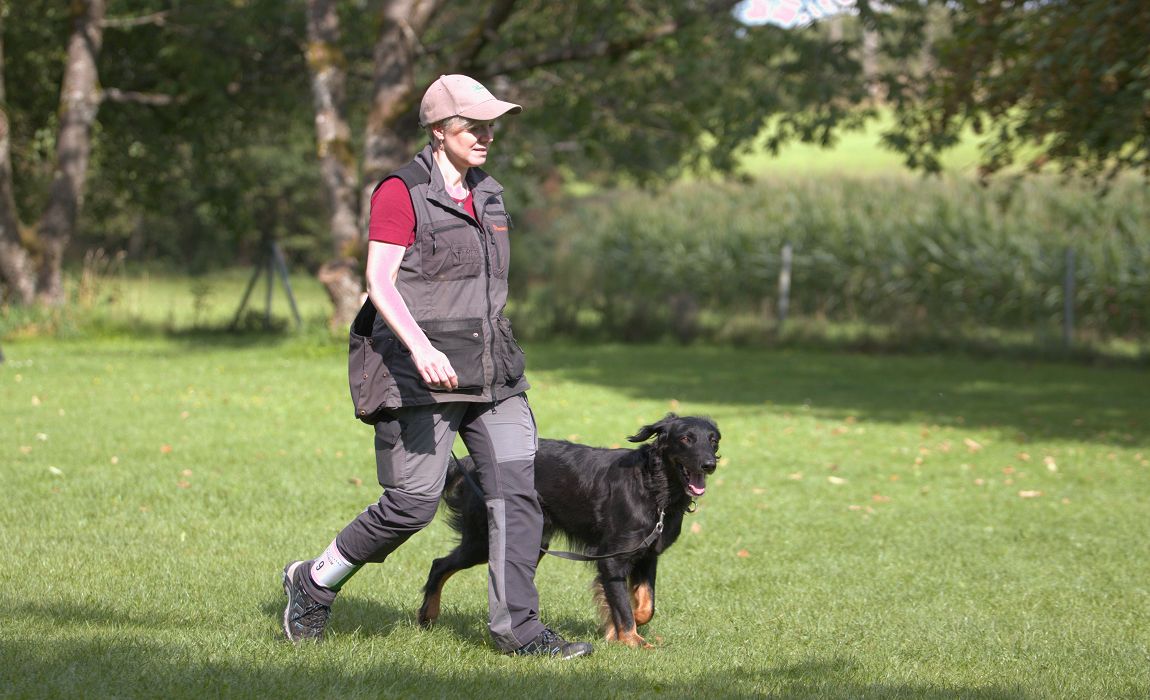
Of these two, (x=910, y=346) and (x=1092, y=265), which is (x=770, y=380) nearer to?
(x=910, y=346)

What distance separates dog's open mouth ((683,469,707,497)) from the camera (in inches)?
194

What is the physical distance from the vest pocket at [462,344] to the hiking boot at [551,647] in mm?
994

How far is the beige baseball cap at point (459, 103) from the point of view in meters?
4.36

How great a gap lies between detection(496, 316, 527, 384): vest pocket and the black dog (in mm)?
541

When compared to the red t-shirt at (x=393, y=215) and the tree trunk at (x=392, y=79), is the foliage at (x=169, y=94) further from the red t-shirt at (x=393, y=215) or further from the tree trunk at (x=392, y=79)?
the red t-shirt at (x=393, y=215)

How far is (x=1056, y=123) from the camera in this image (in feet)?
45.2

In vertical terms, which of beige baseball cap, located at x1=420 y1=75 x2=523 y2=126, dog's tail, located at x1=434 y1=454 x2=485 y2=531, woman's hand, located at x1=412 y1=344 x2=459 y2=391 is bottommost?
dog's tail, located at x1=434 y1=454 x2=485 y2=531

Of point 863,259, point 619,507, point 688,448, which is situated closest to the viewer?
point 688,448

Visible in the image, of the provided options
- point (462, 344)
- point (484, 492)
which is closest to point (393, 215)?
point (462, 344)

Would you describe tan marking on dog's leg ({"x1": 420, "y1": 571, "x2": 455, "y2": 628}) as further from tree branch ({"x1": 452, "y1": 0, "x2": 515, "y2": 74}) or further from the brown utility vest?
tree branch ({"x1": 452, "y1": 0, "x2": 515, "y2": 74})

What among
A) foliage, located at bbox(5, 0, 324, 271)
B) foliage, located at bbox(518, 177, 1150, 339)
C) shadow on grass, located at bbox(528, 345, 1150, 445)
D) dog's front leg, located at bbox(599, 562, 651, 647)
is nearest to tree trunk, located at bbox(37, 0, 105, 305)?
foliage, located at bbox(5, 0, 324, 271)

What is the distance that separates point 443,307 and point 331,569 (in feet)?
3.49

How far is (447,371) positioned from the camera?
4160mm

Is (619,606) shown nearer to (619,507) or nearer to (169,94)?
(619,507)
